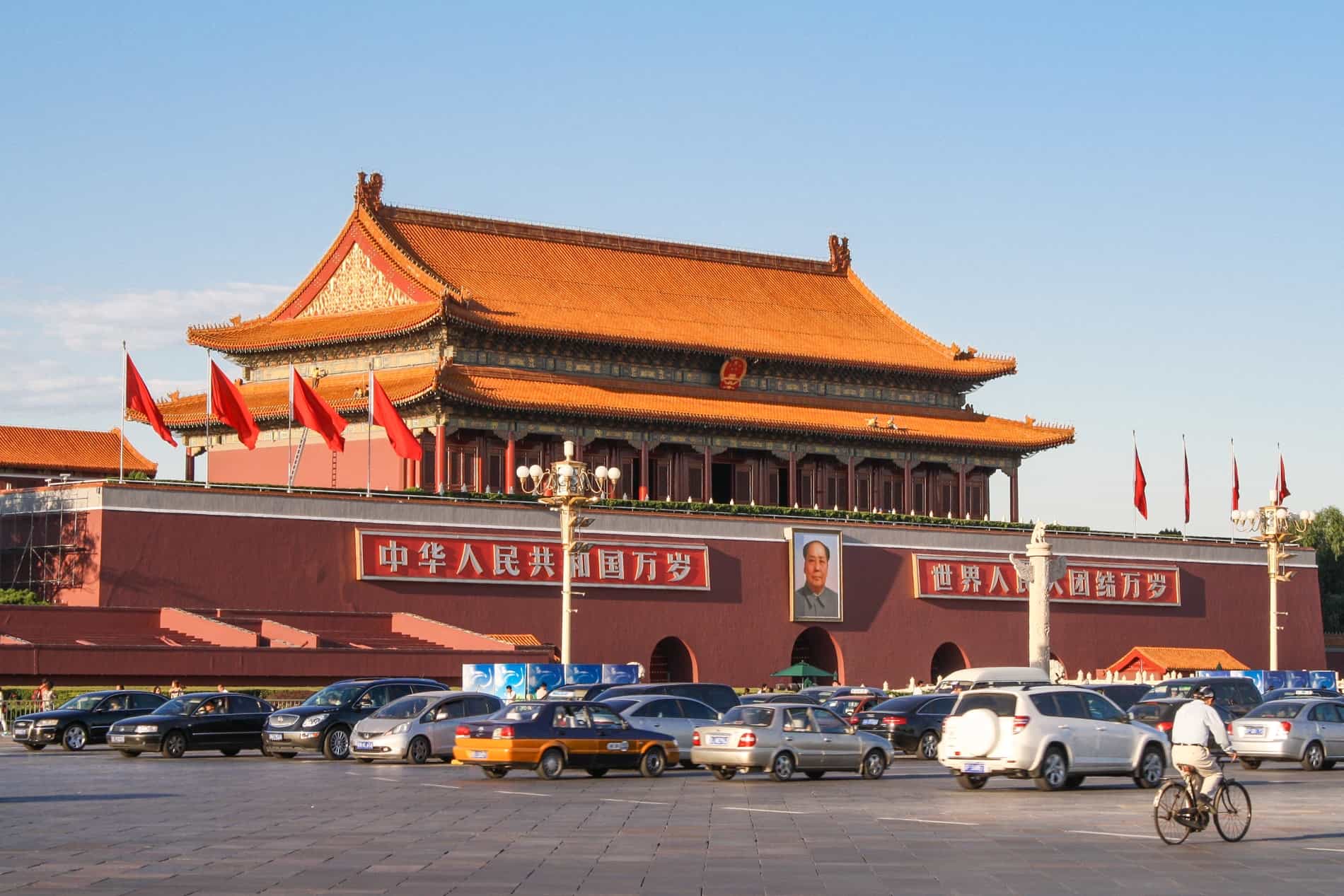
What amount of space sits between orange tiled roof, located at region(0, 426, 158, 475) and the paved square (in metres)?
46.5

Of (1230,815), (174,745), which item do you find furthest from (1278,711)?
(174,745)

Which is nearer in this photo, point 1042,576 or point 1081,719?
point 1081,719

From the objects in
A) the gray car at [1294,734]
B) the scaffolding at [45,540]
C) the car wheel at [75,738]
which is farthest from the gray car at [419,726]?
the scaffolding at [45,540]

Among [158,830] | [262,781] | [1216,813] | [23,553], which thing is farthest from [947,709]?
[23,553]

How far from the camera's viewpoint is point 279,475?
59719 mm

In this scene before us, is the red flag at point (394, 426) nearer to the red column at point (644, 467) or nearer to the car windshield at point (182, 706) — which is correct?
the red column at point (644, 467)

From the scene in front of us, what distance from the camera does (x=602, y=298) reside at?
212 ft

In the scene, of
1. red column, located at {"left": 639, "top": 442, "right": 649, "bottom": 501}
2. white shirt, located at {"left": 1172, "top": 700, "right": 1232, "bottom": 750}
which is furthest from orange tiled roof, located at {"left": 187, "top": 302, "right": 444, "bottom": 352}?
white shirt, located at {"left": 1172, "top": 700, "right": 1232, "bottom": 750}

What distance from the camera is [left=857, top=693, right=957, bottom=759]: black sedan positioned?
3594cm

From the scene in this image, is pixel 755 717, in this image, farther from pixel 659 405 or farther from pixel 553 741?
pixel 659 405

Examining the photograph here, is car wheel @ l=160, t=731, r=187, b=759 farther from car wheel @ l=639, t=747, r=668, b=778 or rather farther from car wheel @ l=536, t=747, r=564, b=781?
car wheel @ l=639, t=747, r=668, b=778

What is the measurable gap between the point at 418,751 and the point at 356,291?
31894 mm

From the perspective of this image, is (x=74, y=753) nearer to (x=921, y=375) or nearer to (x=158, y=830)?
(x=158, y=830)

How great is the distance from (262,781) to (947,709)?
13895mm
